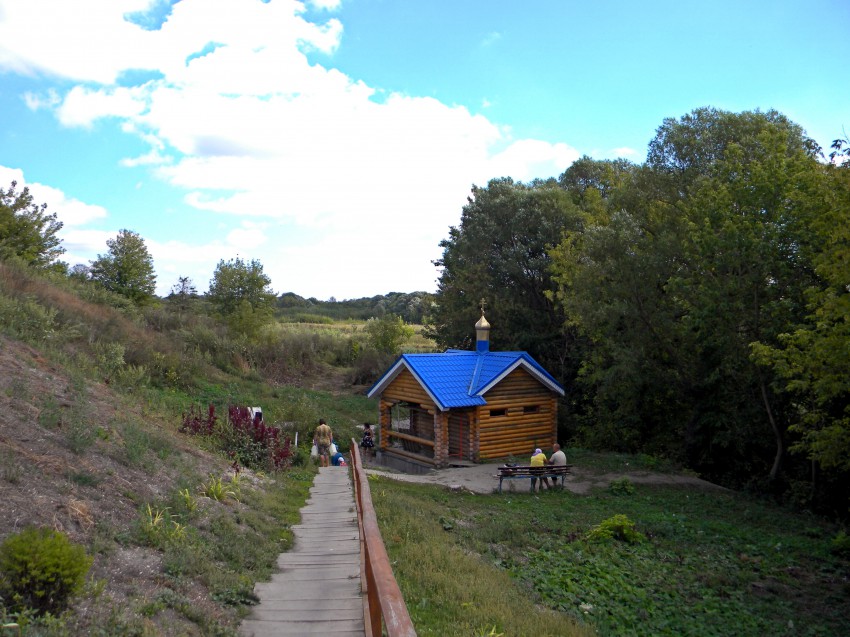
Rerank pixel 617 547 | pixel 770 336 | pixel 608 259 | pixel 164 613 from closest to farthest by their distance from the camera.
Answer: pixel 164 613
pixel 617 547
pixel 770 336
pixel 608 259

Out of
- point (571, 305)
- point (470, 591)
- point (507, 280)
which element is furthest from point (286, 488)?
point (507, 280)

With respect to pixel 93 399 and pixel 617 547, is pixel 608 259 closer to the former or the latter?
pixel 617 547

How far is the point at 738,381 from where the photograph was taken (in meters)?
22.5

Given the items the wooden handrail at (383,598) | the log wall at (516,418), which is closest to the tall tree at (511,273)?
the log wall at (516,418)

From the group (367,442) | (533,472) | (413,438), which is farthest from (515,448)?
(367,442)

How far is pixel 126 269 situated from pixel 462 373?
2363 cm

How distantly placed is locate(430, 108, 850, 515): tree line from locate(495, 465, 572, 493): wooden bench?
632cm

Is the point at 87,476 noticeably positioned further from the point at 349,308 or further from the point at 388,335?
the point at 349,308

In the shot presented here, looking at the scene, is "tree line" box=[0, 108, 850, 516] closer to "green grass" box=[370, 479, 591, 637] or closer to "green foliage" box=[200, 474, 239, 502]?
"green grass" box=[370, 479, 591, 637]

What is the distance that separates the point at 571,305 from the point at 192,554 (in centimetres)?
2367

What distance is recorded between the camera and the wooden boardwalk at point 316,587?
5.43 m

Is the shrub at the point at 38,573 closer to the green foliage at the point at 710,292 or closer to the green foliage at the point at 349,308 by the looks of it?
the green foliage at the point at 710,292

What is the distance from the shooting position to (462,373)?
81.8 feet

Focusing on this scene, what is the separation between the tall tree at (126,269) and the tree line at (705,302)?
60.1 feet
